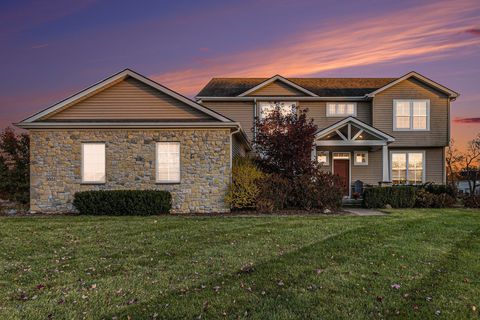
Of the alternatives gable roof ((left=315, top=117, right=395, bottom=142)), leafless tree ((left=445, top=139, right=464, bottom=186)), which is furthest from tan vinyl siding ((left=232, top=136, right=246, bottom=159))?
leafless tree ((left=445, top=139, right=464, bottom=186))

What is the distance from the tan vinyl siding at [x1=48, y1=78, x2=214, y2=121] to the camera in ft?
49.5

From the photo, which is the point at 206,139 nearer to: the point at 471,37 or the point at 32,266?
the point at 32,266

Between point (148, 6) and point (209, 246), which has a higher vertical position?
point (148, 6)

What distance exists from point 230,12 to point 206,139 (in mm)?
5809

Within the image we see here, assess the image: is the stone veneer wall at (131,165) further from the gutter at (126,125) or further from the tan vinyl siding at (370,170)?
the tan vinyl siding at (370,170)

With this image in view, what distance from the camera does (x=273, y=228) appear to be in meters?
9.89

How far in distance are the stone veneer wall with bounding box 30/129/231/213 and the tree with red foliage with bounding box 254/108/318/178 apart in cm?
182

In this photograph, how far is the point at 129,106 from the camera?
15211 mm

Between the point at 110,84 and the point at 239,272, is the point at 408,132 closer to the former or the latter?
the point at 110,84

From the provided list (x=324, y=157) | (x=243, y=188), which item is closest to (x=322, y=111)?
(x=324, y=157)

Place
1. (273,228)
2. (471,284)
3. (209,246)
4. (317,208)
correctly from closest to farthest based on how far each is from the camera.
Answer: (471,284), (209,246), (273,228), (317,208)

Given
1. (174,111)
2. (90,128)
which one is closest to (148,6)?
(174,111)

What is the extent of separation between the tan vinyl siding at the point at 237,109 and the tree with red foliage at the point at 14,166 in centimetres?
953

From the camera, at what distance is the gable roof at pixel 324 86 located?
20.7m
